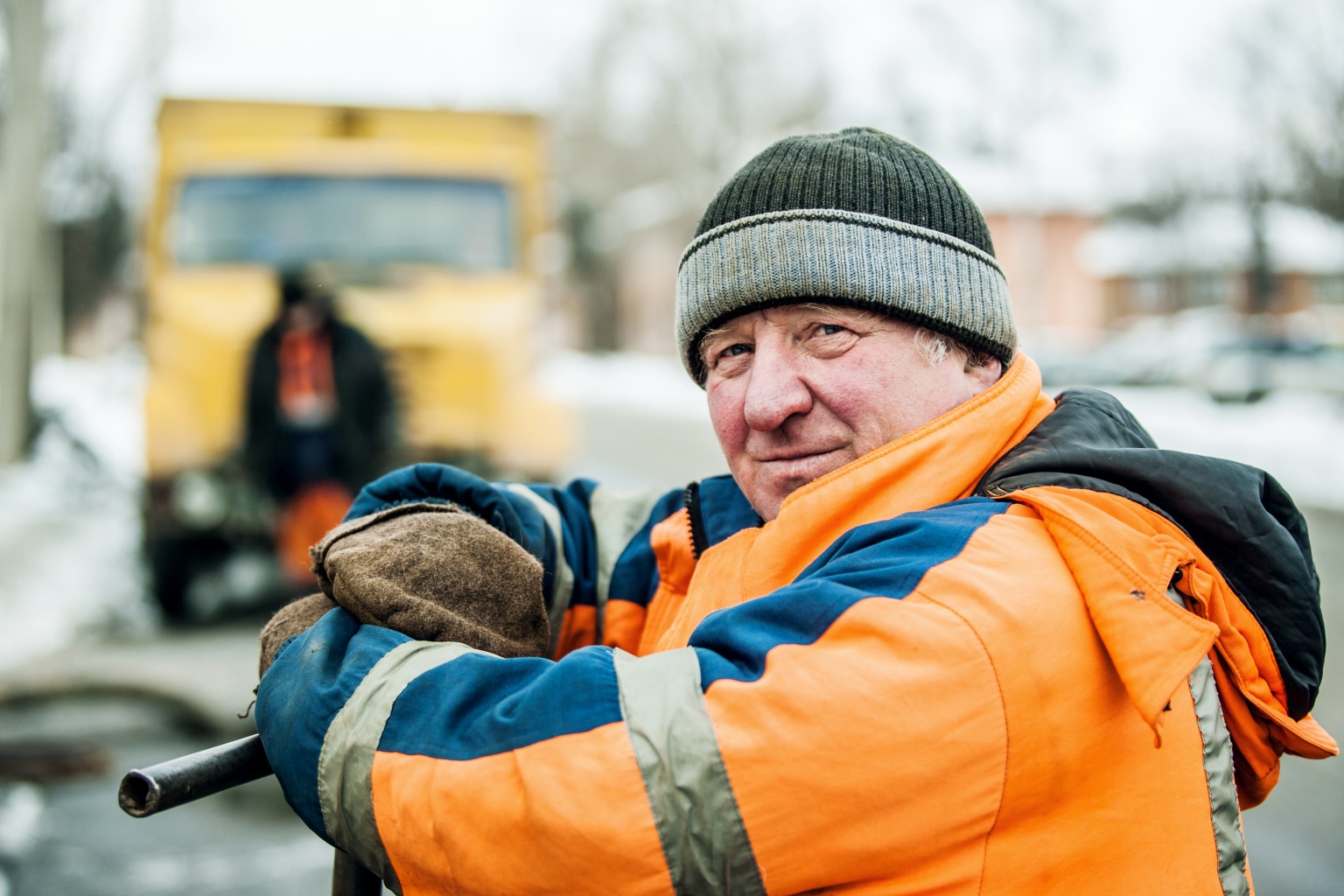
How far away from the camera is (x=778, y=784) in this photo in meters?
1.00

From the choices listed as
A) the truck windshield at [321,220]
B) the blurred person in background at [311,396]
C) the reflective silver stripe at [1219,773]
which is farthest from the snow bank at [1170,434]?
the reflective silver stripe at [1219,773]

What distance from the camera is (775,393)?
1432mm

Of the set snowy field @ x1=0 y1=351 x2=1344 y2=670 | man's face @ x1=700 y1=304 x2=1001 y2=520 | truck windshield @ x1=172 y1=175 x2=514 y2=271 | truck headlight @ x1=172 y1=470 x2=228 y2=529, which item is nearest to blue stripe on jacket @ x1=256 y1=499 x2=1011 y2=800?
man's face @ x1=700 y1=304 x2=1001 y2=520

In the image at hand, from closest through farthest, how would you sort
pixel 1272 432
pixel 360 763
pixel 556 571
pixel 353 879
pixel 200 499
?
pixel 360 763
pixel 353 879
pixel 556 571
pixel 200 499
pixel 1272 432

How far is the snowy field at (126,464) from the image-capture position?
21.9ft

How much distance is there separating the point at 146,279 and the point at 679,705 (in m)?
6.88

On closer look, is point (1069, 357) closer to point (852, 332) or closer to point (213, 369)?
point (213, 369)

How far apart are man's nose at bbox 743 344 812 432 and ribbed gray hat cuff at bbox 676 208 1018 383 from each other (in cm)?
8

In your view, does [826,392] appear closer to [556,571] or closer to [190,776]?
[556,571]

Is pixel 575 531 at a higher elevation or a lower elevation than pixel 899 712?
lower

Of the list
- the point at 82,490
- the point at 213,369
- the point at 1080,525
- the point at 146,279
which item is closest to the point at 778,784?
the point at 1080,525

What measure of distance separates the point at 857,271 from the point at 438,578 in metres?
0.63

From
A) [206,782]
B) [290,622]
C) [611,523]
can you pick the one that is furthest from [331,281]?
[206,782]

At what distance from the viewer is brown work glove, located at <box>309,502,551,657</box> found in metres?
1.26
